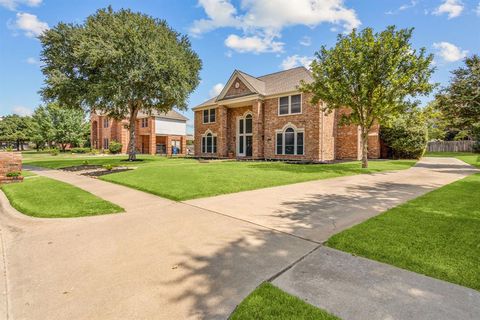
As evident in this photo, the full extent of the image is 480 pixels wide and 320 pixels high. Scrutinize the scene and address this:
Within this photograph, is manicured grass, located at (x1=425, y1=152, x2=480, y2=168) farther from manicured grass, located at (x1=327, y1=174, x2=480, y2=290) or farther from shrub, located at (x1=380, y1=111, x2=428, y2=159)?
manicured grass, located at (x1=327, y1=174, x2=480, y2=290)

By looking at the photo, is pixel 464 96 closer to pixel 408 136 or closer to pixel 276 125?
pixel 408 136

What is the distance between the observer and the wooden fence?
40.2 meters

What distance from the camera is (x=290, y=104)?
20.9 metres

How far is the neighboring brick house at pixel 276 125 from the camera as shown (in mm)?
20047

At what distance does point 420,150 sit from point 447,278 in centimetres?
2494

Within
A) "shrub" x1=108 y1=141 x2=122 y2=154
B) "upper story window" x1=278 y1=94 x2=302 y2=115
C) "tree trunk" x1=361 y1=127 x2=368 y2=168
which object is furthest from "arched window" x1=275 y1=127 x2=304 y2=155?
"shrub" x1=108 y1=141 x2=122 y2=154

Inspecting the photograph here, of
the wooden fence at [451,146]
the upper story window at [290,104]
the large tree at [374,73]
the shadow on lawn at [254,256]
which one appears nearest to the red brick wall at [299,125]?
the upper story window at [290,104]

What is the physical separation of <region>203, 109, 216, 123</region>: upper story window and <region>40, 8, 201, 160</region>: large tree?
7.74m

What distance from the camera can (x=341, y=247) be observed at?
3.59 meters

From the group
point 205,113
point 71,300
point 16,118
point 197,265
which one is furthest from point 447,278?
point 16,118

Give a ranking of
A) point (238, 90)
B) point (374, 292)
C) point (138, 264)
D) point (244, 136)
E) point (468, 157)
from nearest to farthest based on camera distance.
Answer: point (374, 292)
point (138, 264)
point (238, 90)
point (244, 136)
point (468, 157)

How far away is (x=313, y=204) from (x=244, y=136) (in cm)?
1910

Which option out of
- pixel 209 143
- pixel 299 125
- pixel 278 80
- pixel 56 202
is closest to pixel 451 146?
pixel 278 80

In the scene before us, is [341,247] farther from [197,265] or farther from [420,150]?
[420,150]
